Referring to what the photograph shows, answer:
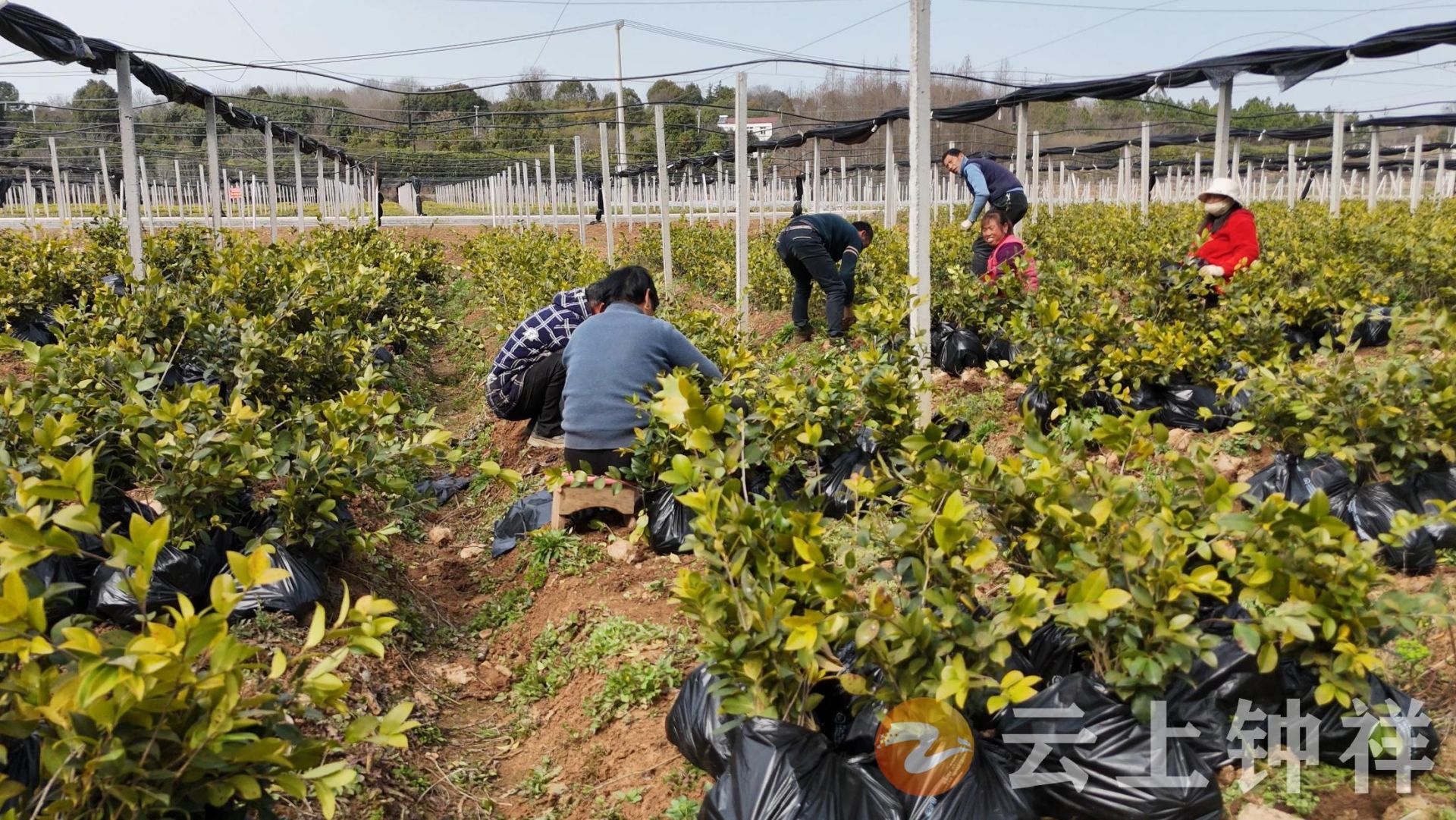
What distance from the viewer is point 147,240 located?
8.88 meters

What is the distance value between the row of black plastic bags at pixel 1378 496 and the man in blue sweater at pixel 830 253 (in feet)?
14.6

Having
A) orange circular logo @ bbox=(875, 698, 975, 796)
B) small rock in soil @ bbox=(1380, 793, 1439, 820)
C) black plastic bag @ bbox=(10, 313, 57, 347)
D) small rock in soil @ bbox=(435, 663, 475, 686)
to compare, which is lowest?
small rock in soil @ bbox=(435, 663, 475, 686)

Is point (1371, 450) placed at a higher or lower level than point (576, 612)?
higher

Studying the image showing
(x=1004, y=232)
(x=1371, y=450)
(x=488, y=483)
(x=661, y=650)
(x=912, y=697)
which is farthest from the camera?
(x=1004, y=232)

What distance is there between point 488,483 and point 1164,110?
33489 millimetres

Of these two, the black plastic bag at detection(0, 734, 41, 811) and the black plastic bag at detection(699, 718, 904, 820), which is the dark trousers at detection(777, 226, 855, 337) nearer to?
the black plastic bag at detection(699, 718, 904, 820)

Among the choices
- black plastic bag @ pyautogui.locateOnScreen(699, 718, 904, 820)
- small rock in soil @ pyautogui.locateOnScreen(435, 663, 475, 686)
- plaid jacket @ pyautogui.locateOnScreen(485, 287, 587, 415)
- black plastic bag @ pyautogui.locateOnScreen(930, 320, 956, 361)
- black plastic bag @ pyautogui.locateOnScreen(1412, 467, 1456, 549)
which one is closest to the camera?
black plastic bag @ pyautogui.locateOnScreen(699, 718, 904, 820)

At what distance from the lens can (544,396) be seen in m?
5.85

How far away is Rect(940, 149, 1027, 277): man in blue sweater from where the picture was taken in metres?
9.00

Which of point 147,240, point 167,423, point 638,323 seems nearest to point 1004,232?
point 638,323

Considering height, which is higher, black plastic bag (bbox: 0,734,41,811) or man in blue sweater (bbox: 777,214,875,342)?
man in blue sweater (bbox: 777,214,875,342)

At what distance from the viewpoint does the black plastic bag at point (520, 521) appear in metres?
4.93

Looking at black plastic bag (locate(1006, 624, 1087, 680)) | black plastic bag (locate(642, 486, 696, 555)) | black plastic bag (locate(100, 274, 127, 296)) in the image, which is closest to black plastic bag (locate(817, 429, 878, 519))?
black plastic bag (locate(642, 486, 696, 555))

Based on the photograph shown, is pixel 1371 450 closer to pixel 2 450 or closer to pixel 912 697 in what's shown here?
pixel 912 697
